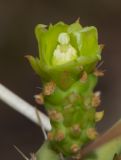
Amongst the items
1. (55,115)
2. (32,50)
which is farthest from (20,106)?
(32,50)

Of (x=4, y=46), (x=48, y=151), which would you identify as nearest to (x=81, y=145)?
(x=48, y=151)

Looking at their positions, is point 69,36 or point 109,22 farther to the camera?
point 109,22

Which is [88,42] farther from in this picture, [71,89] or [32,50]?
[32,50]

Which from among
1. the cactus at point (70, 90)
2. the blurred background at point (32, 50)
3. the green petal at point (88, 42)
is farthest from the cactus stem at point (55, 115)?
the blurred background at point (32, 50)

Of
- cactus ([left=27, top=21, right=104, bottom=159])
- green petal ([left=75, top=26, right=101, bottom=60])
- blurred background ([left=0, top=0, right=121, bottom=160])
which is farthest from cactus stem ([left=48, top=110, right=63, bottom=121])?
blurred background ([left=0, top=0, right=121, bottom=160])

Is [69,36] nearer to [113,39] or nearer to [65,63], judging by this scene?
[65,63]

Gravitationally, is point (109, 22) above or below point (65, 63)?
below
